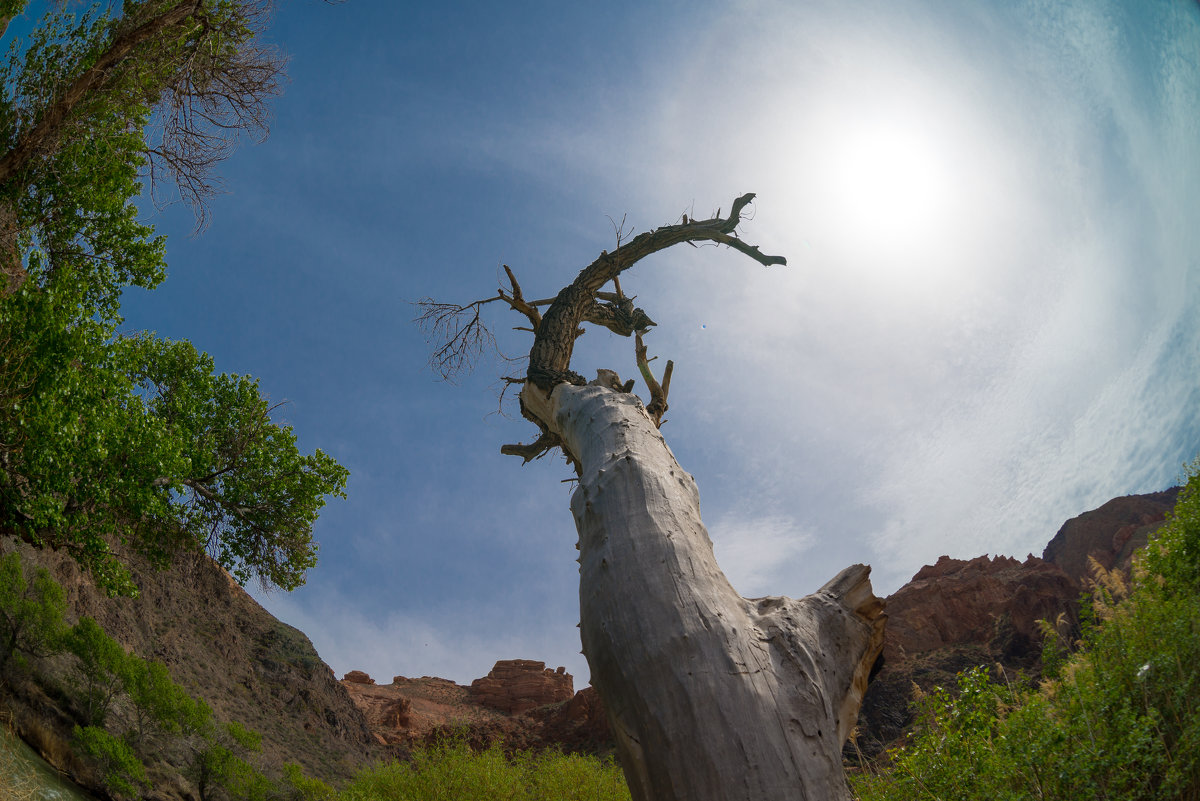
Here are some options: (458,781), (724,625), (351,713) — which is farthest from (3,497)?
(351,713)

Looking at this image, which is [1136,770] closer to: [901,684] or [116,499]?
[116,499]

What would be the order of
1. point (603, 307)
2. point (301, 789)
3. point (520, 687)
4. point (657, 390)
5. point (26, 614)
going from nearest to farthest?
point (657, 390) → point (603, 307) → point (26, 614) → point (301, 789) → point (520, 687)

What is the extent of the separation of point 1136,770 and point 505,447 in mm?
5112

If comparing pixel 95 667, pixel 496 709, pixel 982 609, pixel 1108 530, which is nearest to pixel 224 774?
pixel 95 667

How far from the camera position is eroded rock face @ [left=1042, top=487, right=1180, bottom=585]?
3919cm

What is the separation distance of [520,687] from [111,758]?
109 ft

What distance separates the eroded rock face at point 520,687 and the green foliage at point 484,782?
27833 mm

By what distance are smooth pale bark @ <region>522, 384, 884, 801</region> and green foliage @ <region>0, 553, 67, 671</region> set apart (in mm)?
12728

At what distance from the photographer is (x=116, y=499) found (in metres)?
8.06

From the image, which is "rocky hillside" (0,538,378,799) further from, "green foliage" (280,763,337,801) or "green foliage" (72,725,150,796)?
"green foliage" (280,763,337,801)

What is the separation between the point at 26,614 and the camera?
36.8 feet

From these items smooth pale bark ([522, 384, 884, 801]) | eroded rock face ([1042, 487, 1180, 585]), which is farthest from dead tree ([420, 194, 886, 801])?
eroded rock face ([1042, 487, 1180, 585])

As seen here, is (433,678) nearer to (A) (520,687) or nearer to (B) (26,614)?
(A) (520,687)

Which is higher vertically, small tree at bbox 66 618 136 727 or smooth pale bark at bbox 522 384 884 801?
small tree at bbox 66 618 136 727
